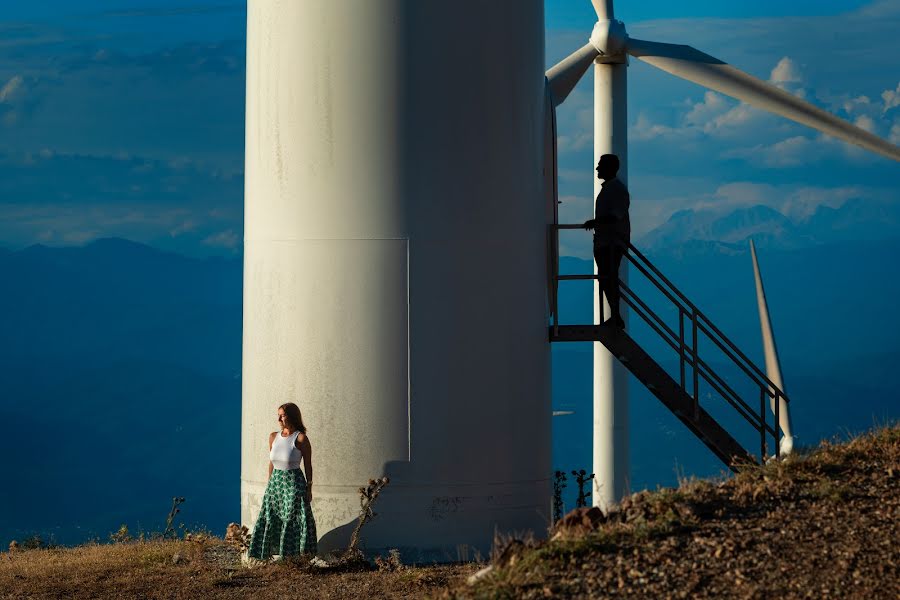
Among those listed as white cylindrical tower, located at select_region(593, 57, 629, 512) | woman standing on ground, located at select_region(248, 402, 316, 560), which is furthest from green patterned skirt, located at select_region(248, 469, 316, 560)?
white cylindrical tower, located at select_region(593, 57, 629, 512)

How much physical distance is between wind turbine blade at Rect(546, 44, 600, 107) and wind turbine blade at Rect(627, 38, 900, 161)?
0.81 m

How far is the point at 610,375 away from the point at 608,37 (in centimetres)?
599

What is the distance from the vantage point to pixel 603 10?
941 inches

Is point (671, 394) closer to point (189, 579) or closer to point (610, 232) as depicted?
point (610, 232)

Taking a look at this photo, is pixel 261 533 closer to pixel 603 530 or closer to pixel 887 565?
pixel 603 530

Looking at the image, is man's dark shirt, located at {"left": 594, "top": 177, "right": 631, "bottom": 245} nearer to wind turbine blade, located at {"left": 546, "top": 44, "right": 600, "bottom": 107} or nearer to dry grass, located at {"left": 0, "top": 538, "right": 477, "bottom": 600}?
wind turbine blade, located at {"left": 546, "top": 44, "right": 600, "bottom": 107}

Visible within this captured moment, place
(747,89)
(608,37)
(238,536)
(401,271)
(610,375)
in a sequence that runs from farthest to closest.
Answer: (610,375)
(608,37)
(747,89)
(238,536)
(401,271)

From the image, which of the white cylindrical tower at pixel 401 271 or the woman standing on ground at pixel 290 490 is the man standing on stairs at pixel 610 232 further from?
the woman standing on ground at pixel 290 490

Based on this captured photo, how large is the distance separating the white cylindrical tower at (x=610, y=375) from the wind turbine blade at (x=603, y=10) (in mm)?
720

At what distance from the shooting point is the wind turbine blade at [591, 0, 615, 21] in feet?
78.0

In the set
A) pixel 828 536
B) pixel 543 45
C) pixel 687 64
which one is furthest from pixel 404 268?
pixel 687 64

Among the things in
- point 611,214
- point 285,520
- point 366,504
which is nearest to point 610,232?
point 611,214

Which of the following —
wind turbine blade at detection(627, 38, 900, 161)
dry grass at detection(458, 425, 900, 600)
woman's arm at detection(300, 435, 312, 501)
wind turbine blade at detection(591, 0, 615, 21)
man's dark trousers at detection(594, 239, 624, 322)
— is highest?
wind turbine blade at detection(591, 0, 615, 21)

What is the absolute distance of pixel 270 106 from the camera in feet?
52.0
